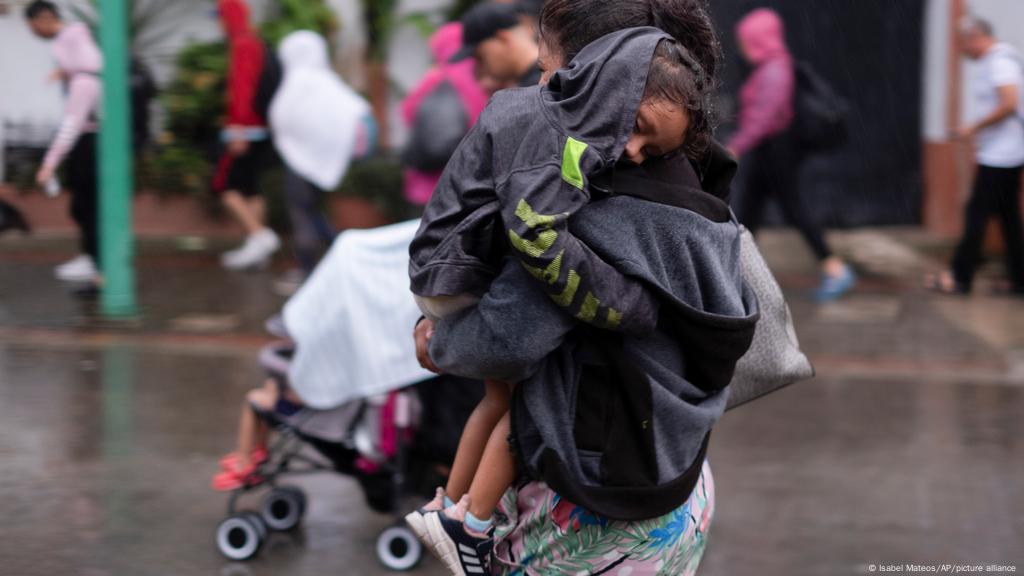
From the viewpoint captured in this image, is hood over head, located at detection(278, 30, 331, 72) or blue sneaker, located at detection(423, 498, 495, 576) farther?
hood over head, located at detection(278, 30, 331, 72)

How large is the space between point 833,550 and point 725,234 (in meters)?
2.80

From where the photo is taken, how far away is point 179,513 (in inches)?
200

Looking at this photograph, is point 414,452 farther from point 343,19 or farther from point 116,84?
point 343,19

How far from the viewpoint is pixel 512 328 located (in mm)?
2225

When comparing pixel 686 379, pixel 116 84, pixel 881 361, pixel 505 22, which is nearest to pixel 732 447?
pixel 881 361

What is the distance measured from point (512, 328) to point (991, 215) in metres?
7.64

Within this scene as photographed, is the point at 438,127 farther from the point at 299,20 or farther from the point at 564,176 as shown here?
the point at 299,20

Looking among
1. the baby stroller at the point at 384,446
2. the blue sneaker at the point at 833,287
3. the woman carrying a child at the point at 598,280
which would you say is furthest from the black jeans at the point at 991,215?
the woman carrying a child at the point at 598,280

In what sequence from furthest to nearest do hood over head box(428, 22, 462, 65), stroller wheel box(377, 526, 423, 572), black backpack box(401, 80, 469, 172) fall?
hood over head box(428, 22, 462, 65), black backpack box(401, 80, 469, 172), stroller wheel box(377, 526, 423, 572)

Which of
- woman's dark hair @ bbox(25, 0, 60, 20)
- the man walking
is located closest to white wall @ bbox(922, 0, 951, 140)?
woman's dark hair @ bbox(25, 0, 60, 20)

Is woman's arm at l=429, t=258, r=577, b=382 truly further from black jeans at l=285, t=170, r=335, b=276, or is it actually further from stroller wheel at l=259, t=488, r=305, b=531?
black jeans at l=285, t=170, r=335, b=276

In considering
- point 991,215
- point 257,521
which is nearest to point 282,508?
point 257,521

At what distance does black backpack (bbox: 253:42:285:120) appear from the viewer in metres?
9.53

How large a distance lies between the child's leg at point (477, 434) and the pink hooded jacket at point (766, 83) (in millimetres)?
6636
